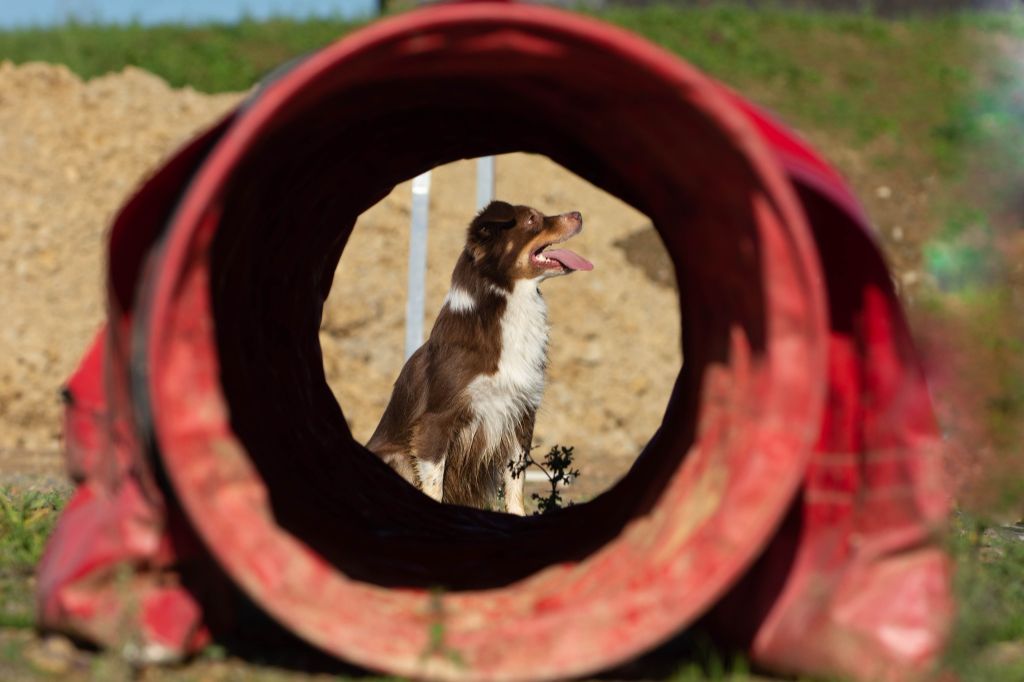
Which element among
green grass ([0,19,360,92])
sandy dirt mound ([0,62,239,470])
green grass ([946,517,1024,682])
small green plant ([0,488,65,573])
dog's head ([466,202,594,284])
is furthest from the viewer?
green grass ([0,19,360,92])

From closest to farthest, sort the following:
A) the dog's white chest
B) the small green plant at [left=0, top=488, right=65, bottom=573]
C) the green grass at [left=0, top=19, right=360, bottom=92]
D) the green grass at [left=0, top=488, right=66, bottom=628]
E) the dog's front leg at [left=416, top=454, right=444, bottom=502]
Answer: the green grass at [left=0, top=488, right=66, bottom=628], the small green plant at [left=0, top=488, right=65, bottom=573], the dog's front leg at [left=416, top=454, right=444, bottom=502], the dog's white chest, the green grass at [left=0, top=19, right=360, bottom=92]

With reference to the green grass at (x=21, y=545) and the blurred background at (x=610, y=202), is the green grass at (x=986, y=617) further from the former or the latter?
the green grass at (x=21, y=545)

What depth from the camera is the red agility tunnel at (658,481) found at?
3613mm

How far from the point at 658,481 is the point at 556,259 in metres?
4.22

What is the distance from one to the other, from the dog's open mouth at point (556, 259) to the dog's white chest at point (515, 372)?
16 centimetres

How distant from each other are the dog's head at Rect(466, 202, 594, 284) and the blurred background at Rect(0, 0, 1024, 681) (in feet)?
8.57

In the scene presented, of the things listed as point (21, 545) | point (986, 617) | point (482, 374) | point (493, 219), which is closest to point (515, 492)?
point (482, 374)

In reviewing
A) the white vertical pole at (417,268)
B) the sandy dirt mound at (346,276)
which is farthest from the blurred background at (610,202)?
the white vertical pole at (417,268)

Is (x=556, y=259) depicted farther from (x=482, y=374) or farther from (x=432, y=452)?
(x=432, y=452)

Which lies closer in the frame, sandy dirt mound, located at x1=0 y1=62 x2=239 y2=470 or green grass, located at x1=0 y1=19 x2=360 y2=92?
sandy dirt mound, located at x1=0 y1=62 x2=239 y2=470

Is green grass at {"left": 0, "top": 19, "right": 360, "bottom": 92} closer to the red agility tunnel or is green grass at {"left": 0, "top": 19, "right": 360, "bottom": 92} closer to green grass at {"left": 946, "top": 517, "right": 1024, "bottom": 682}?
the red agility tunnel

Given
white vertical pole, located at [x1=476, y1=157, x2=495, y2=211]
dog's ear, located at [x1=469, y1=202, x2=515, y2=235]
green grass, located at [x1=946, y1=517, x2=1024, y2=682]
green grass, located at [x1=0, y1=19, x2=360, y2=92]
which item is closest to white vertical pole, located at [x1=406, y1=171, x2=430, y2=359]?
white vertical pole, located at [x1=476, y1=157, x2=495, y2=211]

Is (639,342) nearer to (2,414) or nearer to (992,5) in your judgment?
(2,414)

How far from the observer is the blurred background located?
428 inches
